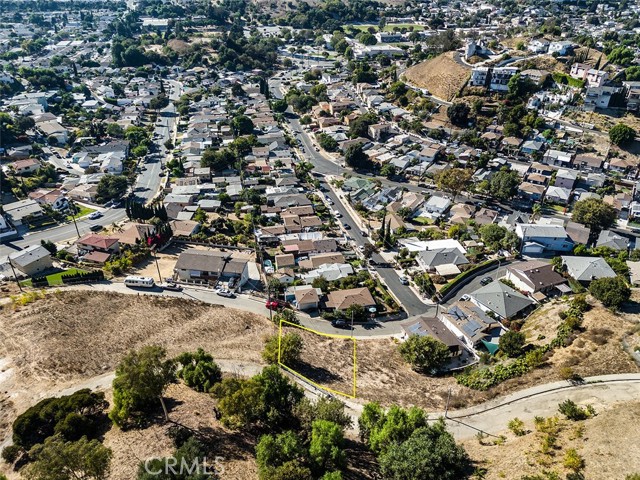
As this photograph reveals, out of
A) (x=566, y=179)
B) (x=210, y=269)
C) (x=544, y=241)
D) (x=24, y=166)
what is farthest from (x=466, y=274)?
(x=24, y=166)

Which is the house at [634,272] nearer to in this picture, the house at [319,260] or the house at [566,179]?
the house at [566,179]

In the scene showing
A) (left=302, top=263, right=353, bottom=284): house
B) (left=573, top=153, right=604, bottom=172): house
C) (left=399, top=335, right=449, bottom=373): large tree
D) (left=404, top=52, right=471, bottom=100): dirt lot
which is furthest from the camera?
(left=404, top=52, right=471, bottom=100): dirt lot

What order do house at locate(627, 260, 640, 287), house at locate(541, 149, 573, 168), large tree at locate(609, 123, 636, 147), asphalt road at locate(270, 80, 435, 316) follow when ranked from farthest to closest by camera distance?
large tree at locate(609, 123, 636, 147) → house at locate(541, 149, 573, 168) → asphalt road at locate(270, 80, 435, 316) → house at locate(627, 260, 640, 287)

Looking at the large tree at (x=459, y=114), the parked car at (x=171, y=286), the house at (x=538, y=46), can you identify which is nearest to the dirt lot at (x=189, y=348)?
the parked car at (x=171, y=286)

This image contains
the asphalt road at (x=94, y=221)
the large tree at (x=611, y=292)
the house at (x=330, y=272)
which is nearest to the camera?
the large tree at (x=611, y=292)

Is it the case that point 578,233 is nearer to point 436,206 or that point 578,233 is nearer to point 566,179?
point 566,179

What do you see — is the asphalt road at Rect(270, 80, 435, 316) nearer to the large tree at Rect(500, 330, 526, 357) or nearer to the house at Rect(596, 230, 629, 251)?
the large tree at Rect(500, 330, 526, 357)

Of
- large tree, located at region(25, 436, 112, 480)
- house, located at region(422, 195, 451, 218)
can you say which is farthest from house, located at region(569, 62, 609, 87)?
large tree, located at region(25, 436, 112, 480)
